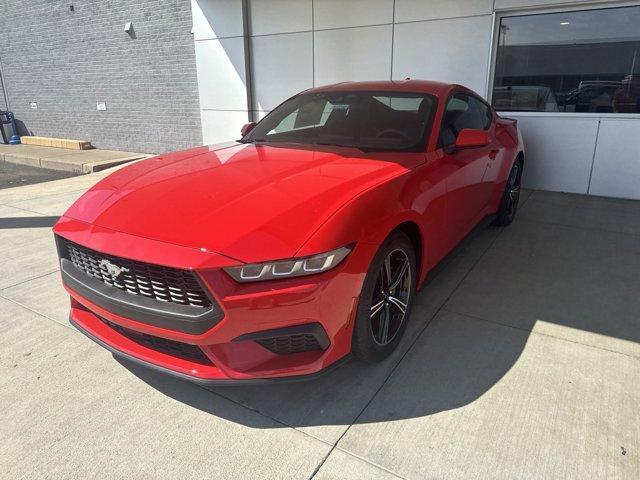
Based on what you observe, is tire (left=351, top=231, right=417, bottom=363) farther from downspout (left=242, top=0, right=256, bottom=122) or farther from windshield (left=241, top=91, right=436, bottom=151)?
downspout (left=242, top=0, right=256, bottom=122)

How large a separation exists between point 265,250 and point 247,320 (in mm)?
313

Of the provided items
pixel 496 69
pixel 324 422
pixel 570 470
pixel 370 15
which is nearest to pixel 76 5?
pixel 370 15

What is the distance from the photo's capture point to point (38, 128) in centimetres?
1380

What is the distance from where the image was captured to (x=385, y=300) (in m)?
2.69

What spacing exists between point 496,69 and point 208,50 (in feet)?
17.4

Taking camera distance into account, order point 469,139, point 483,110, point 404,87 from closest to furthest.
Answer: point 469,139 < point 404,87 < point 483,110

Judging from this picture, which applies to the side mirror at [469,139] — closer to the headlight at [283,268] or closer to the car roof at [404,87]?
the car roof at [404,87]

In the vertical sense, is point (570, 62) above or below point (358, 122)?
above

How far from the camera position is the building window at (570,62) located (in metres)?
6.05

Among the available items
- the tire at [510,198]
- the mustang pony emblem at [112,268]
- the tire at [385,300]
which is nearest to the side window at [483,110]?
the tire at [510,198]

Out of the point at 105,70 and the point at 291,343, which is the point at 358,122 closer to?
the point at 291,343

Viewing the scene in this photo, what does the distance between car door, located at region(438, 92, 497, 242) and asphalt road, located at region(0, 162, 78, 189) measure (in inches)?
312

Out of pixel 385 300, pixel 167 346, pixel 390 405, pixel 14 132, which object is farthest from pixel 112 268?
pixel 14 132

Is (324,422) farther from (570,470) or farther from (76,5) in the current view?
(76,5)
